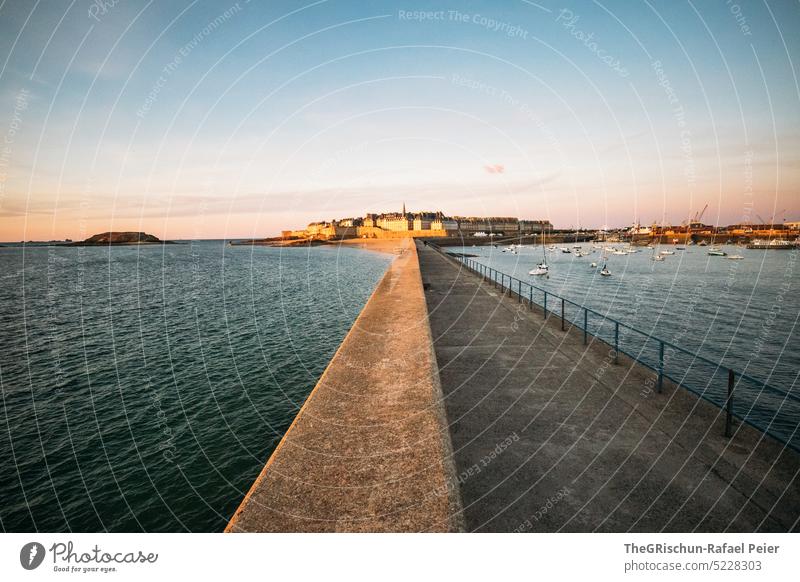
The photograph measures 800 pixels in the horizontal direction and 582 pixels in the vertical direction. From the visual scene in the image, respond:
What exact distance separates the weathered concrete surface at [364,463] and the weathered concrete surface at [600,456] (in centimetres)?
47

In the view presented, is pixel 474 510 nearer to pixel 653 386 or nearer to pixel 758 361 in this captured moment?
pixel 653 386

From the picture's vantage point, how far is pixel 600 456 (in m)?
6.08

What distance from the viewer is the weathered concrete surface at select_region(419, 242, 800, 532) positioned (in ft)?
15.8

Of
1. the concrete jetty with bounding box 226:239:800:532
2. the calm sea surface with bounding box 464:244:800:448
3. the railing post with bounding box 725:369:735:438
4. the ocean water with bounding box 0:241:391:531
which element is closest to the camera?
the concrete jetty with bounding box 226:239:800:532

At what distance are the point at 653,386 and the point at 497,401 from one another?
3564 millimetres

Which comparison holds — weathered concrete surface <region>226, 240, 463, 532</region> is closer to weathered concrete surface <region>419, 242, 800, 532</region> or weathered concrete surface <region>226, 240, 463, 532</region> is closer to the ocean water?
weathered concrete surface <region>419, 242, 800, 532</region>

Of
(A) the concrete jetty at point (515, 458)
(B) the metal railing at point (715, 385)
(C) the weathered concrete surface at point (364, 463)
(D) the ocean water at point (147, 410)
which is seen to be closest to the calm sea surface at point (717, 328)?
→ (B) the metal railing at point (715, 385)

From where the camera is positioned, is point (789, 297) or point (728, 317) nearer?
point (728, 317)

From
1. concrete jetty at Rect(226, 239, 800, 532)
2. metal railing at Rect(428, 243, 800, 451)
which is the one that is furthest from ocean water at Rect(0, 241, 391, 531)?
metal railing at Rect(428, 243, 800, 451)

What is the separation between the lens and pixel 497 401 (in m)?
8.14

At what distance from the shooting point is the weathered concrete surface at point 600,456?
15.8 ft

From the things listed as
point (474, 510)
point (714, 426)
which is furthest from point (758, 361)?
point (474, 510)

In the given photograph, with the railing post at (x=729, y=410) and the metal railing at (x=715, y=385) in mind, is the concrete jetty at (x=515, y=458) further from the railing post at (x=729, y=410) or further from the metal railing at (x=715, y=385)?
the metal railing at (x=715, y=385)

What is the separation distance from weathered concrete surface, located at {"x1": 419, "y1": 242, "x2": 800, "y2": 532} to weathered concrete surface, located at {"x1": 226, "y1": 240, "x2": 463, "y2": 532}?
0.47 m
